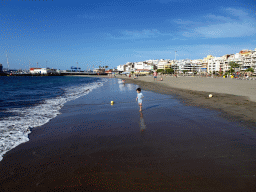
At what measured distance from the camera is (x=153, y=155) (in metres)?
4.10

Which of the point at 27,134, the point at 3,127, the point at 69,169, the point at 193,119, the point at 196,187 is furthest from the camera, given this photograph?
the point at 193,119

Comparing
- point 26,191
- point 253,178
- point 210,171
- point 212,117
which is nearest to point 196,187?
point 210,171

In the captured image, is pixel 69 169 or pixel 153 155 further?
pixel 153 155

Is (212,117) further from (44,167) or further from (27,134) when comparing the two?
(27,134)

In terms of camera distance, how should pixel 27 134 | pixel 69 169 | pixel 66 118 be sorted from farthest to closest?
1. pixel 66 118
2. pixel 27 134
3. pixel 69 169

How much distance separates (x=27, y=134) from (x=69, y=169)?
3.25 metres

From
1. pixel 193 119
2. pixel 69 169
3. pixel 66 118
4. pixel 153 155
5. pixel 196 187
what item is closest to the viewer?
pixel 196 187

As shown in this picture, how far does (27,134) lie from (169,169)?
4.94 metres

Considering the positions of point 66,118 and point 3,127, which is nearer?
point 3,127

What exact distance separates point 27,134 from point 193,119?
6276 mm

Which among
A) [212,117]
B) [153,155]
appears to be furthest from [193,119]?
[153,155]

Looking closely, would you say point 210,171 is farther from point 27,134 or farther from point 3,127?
point 3,127

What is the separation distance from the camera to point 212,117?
7.39 m

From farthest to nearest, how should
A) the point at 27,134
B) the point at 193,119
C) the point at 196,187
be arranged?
the point at 193,119, the point at 27,134, the point at 196,187
